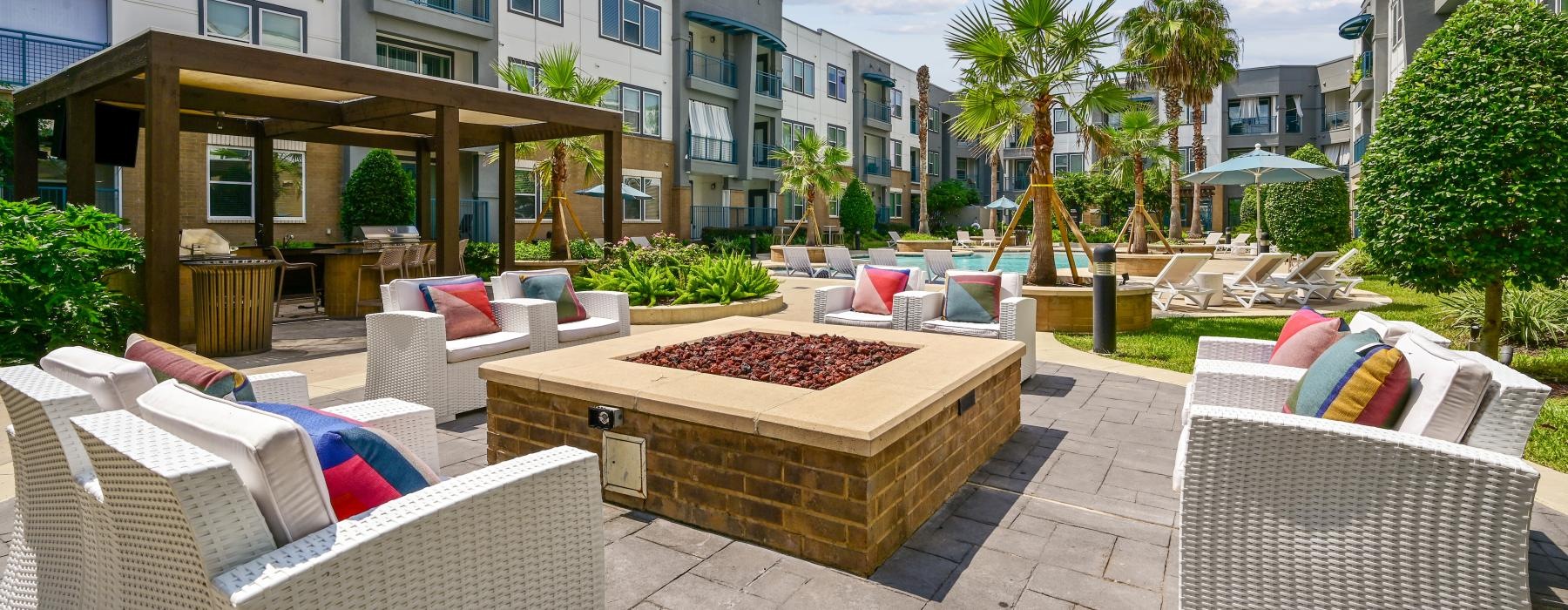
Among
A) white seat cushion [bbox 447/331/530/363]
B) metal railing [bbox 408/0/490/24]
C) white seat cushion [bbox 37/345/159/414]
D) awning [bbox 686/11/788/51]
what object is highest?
awning [bbox 686/11/788/51]

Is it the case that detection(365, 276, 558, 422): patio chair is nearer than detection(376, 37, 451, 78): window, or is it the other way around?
detection(365, 276, 558, 422): patio chair

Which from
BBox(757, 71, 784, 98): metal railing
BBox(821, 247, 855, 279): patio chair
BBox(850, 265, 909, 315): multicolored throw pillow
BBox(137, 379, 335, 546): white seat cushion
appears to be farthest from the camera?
BBox(757, 71, 784, 98): metal railing

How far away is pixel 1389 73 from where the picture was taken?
23.3 meters

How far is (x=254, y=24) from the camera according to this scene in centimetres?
1547

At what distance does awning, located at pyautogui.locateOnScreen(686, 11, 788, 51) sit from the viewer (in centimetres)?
2602

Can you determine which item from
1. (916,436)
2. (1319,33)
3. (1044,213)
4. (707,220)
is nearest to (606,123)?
(1044,213)

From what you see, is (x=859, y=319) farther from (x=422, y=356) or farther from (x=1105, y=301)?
(x=422, y=356)

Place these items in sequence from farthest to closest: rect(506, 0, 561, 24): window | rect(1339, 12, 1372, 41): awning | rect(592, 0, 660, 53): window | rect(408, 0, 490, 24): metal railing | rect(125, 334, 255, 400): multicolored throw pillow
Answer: rect(1339, 12, 1372, 41): awning, rect(592, 0, 660, 53): window, rect(506, 0, 561, 24): window, rect(408, 0, 490, 24): metal railing, rect(125, 334, 255, 400): multicolored throw pillow

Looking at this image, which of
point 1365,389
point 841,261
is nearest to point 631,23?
point 841,261

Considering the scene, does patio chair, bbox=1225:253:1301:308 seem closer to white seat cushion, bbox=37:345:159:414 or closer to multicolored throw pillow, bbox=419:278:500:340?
multicolored throw pillow, bbox=419:278:500:340

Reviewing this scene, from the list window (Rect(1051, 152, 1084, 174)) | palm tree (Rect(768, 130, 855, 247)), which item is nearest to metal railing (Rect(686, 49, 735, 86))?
palm tree (Rect(768, 130, 855, 247))

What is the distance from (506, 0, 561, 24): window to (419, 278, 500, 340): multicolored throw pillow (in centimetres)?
1656

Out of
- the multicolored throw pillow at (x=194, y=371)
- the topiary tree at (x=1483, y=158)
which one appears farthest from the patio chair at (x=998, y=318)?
the multicolored throw pillow at (x=194, y=371)

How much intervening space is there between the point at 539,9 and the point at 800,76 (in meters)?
13.1
